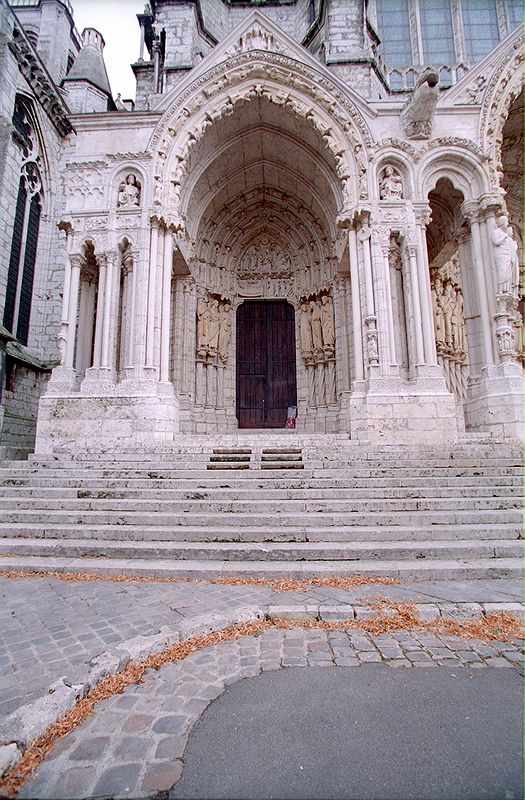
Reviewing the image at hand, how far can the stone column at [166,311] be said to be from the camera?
960 cm

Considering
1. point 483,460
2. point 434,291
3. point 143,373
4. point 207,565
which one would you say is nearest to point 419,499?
point 483,460

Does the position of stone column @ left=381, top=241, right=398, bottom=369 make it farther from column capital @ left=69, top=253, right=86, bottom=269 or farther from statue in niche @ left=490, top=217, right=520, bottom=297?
column capital @ left=69, top=253, right=86, bottom=269

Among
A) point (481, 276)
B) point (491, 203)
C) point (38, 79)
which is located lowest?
point (481, 276)

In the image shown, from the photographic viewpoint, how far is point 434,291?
43.6 feet

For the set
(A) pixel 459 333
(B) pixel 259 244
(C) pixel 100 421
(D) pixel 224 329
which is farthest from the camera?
(B) pixel 259 244

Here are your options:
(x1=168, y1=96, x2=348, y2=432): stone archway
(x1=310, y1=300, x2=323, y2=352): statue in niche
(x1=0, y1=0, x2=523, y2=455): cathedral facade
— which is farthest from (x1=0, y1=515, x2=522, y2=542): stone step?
(x1=310, y1=300, x2=323, y2=352): statue in niche

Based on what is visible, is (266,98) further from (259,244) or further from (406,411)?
(406,411)

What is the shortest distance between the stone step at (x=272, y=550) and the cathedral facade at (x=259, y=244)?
4.10m

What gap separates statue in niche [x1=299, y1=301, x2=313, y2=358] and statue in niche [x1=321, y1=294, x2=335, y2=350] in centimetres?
56

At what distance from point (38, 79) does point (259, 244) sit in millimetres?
8311

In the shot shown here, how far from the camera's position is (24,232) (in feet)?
41.4

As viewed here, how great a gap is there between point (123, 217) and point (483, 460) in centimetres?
968

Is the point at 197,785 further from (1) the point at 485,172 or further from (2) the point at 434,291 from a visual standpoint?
(2) the point at 434,291

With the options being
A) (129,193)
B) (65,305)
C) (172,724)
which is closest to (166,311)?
(65,305)
